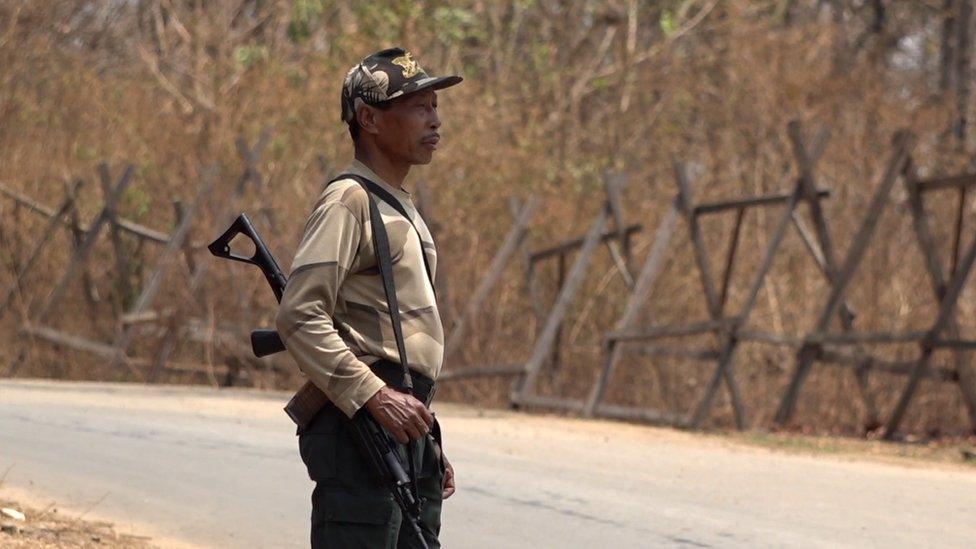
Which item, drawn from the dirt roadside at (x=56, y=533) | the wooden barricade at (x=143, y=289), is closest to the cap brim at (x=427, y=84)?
the dirt roadside at (x=56, y=533)

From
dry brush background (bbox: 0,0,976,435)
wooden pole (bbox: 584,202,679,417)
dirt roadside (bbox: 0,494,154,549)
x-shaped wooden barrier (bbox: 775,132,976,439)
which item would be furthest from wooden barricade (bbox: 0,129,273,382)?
dirt roadside (bbox: 0,494,154,549)

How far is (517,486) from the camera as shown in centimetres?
1066

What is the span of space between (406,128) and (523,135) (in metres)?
19.2

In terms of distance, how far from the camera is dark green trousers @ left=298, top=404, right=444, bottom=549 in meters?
4.48

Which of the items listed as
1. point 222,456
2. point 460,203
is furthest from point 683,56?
point 222,456

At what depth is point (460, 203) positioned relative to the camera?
2084 centimetres

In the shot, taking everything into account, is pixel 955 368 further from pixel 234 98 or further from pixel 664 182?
pixel 234 98

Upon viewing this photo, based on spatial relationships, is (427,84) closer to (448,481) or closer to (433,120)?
(433,120)

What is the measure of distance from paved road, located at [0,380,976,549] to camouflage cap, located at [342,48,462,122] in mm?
4198

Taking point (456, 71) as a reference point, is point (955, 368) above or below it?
below

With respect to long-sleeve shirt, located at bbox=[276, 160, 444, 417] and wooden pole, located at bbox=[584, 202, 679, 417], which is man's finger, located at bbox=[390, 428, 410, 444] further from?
wooden pole, located at bbox=[584, 202, 679, 417]

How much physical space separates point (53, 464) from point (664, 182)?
1526cm

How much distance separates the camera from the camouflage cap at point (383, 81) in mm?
4621

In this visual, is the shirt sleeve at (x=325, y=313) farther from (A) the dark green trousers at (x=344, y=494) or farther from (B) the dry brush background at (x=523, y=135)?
(B) the dry brush background at (x=523, y=135)
